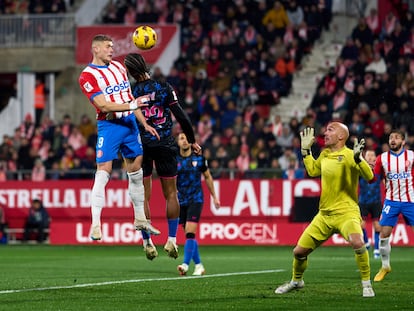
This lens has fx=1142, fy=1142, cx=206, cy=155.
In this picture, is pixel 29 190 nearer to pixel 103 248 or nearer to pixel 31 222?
pixel 31 222

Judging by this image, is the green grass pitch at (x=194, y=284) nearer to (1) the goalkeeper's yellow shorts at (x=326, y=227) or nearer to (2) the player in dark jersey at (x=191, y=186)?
(1) the goalkeeper's yellow shorts at (x=326, y=227)

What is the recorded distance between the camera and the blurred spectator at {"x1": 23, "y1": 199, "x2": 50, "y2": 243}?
100 feet

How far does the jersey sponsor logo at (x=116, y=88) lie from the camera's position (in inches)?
535

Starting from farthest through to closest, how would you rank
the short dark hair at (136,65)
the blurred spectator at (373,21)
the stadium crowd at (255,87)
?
the blurred spectator at (373,21), the stadium crowd at (255,87), the short dark hair at (136,65)

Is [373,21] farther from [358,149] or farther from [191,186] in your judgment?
[358,149]

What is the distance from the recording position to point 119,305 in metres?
11.9

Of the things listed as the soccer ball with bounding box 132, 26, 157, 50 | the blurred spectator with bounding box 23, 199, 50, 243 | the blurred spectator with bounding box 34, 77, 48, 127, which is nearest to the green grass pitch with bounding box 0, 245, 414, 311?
the soccer ball with bounding box 132, 26, 157, 50

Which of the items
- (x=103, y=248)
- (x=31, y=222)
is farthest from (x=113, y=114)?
(x=31, y=222)

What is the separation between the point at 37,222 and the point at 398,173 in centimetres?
1500

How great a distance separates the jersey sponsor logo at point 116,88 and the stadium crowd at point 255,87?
15093 millimetres

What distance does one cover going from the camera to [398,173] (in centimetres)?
1798

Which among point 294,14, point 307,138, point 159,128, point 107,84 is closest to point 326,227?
point 307,138

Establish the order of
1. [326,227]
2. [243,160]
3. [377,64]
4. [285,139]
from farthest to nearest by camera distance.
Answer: [377,64], [285,139], [243,160], [326,227]

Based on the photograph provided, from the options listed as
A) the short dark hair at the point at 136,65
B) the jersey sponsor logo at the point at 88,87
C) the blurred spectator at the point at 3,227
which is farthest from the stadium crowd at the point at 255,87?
the jersey sponsor logo at the point at 88,87
